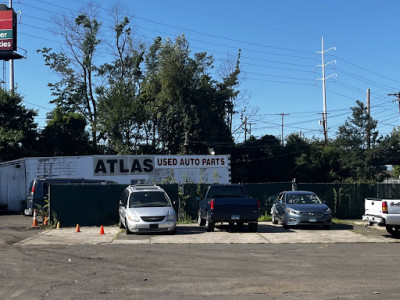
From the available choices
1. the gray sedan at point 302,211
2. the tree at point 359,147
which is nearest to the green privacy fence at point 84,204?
the gray sedan at point 302,211

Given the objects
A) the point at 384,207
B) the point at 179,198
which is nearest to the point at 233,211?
the point at 179,198

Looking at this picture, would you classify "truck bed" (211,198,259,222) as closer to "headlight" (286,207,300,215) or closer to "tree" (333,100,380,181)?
"headlight" (286,207,300,215)

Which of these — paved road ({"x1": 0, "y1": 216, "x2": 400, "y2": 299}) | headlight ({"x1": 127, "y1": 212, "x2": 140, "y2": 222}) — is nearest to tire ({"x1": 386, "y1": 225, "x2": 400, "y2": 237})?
paved road ({"x1": 0, "y1": 216, "x2": 400, "y2": 299})

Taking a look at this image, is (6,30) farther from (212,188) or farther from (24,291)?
(24,291)

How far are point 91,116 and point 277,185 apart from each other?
4026cm

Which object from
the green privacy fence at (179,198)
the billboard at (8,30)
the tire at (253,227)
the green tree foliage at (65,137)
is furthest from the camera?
the green tree foliage at (65,137)

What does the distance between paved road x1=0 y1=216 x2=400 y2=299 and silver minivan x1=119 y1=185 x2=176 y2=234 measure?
1.28 metres

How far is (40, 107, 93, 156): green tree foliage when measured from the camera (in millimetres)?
46344

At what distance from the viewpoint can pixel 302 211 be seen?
1919 cm

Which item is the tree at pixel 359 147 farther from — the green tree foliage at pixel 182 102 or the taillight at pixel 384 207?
the taillight at pixel 384 207

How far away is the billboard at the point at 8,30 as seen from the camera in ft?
145

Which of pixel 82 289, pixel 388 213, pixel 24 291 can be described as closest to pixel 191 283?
pixel 82 289

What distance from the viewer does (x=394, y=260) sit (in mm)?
11914

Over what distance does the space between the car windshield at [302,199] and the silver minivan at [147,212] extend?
541 centimetres
